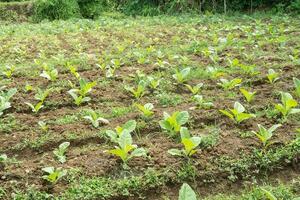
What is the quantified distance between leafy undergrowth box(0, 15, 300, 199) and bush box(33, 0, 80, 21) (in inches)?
346

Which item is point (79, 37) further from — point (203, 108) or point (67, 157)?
point (67, 157)

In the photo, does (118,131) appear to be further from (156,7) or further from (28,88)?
(156,7)

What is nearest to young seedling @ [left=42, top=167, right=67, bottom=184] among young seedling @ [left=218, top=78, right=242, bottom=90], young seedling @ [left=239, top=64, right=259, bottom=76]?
young seedling @ [left=218, top=78, right=242, bottom=90]

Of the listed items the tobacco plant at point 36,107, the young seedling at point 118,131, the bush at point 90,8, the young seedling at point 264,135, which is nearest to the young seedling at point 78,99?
the tobacco plant at point 36,107

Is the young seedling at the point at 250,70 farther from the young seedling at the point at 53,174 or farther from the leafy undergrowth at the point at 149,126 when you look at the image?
the young seedling at the point at 53,174

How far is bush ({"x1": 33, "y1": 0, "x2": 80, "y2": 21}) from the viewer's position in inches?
634

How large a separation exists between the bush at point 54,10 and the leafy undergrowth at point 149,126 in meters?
8.79

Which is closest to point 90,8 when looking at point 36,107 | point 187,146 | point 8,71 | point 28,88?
point 8,71

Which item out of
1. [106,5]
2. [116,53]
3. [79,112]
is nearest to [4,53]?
[116,53]

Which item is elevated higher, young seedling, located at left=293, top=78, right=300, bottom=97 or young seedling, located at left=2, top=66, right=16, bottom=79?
young seedling, located at left=293, top=78, right=300, bottom=97

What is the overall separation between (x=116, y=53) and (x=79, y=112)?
136 inches

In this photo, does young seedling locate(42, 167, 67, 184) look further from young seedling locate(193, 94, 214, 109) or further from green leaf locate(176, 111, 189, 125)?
young seedling locate(193, 94, 214, 109)

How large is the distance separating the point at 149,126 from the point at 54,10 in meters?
13.1

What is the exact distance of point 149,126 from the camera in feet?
13.9
